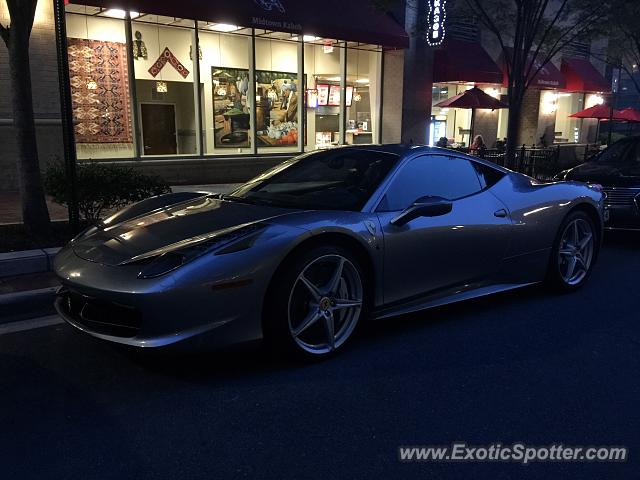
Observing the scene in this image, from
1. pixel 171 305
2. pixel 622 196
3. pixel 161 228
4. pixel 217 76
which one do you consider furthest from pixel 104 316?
pixel 217 76

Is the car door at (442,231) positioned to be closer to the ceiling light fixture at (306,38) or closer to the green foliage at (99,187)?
the green foliage at (99,187)

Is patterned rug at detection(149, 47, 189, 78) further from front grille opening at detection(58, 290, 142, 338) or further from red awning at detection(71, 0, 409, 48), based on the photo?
front grille opening at detection(58, 290, 142, 338)

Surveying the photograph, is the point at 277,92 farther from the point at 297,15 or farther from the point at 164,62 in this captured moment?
the point at 164,62

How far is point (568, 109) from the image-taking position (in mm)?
24062

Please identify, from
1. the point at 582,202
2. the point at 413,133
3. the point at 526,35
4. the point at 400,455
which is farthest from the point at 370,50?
the point at 400,455

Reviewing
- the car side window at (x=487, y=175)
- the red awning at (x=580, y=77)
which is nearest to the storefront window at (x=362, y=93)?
the red awning at (x=580, y=77)

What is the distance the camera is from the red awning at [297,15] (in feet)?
33.5

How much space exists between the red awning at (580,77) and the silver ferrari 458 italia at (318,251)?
18187 mm

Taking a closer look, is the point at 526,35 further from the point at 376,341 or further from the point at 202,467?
the point at 202,467

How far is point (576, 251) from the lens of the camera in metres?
5.54

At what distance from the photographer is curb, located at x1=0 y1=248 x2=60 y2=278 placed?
5.45 metres

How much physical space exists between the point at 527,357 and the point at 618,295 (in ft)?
6.89

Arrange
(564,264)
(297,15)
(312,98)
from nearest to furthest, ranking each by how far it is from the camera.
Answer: (564,264) < (297,15) < (312,98)

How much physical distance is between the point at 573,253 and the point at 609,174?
120 inches
